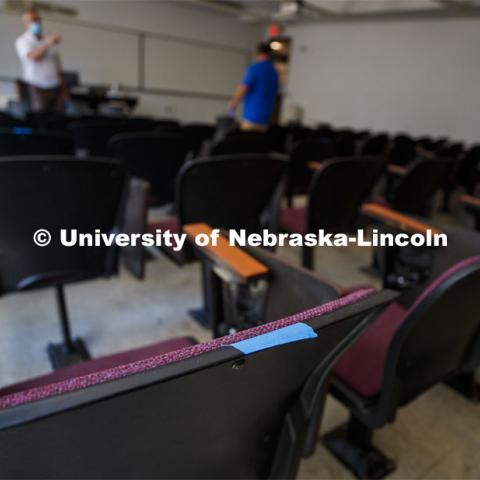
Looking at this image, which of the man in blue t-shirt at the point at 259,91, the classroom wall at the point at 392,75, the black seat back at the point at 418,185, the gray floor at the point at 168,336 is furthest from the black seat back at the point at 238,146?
the classroom wall at the point at 392,75

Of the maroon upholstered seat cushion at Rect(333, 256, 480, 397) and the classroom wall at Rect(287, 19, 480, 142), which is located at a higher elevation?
the classroom wall at Rect(287, 19, 480, 142)

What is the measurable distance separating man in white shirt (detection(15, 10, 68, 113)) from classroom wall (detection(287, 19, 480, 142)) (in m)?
5.89

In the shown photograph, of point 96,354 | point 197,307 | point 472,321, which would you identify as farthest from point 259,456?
point 197,307

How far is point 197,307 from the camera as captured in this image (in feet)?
7.46

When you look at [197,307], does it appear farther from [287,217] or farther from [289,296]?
[289,296]

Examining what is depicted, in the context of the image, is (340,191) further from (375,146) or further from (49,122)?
(375,146)

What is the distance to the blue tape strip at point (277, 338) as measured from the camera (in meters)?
0.50

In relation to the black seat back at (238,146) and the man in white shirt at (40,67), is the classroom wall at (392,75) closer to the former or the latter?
the black seat back at (238,146)

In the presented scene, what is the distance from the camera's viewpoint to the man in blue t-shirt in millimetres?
4070

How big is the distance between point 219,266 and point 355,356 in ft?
1.53

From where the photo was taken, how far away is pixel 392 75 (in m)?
7.98

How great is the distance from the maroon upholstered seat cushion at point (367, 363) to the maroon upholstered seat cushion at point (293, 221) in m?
0.98

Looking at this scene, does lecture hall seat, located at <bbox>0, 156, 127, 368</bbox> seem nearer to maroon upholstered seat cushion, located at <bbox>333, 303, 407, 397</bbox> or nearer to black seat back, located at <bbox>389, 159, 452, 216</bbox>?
maroon upholstered seat cushion, located at <bbox>333, 303, 407, 397</bbox>

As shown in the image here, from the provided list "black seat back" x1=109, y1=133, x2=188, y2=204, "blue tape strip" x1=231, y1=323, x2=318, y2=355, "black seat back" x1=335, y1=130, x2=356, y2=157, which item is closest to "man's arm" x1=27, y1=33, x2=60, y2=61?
"black seat back" x1=109, y1=133, x2=188, y2=204
